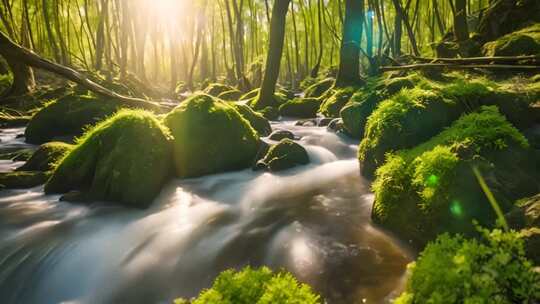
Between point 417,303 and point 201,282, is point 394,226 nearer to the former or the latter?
point 417,303

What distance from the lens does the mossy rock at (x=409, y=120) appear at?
5445 mm

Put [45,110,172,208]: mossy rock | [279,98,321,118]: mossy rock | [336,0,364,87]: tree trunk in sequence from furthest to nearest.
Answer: [279,98,321,118]: mossy rock → [336,0,364,87]: tree trunk → [45,110,172,208]: mossy rock

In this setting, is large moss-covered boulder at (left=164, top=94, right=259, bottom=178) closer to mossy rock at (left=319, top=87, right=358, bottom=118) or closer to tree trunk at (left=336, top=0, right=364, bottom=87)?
mossy rock at (left=319, top=87, right=358, bottom=118)

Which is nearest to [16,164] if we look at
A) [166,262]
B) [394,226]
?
[166,262]

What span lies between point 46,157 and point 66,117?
163 inches

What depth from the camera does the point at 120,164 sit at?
5.99m

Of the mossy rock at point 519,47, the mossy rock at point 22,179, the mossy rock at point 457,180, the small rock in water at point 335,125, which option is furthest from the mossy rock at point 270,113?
the mossy rock at point 457,180

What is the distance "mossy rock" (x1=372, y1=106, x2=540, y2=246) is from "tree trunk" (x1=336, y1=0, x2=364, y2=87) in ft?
35.2

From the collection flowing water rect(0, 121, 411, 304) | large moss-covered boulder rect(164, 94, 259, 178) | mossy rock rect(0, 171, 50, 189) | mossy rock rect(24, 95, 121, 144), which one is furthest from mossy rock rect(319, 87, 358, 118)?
mossy rock rect(0, 171, 50, 189)

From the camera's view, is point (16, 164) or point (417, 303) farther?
point (16, 164)

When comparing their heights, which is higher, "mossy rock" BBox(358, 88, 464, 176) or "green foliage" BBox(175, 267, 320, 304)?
"mossy rock" BBox(358, 88, 464, 176)

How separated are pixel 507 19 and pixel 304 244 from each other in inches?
466

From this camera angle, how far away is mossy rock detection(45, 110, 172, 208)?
5.94 m

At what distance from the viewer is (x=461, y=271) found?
7.42 ft
